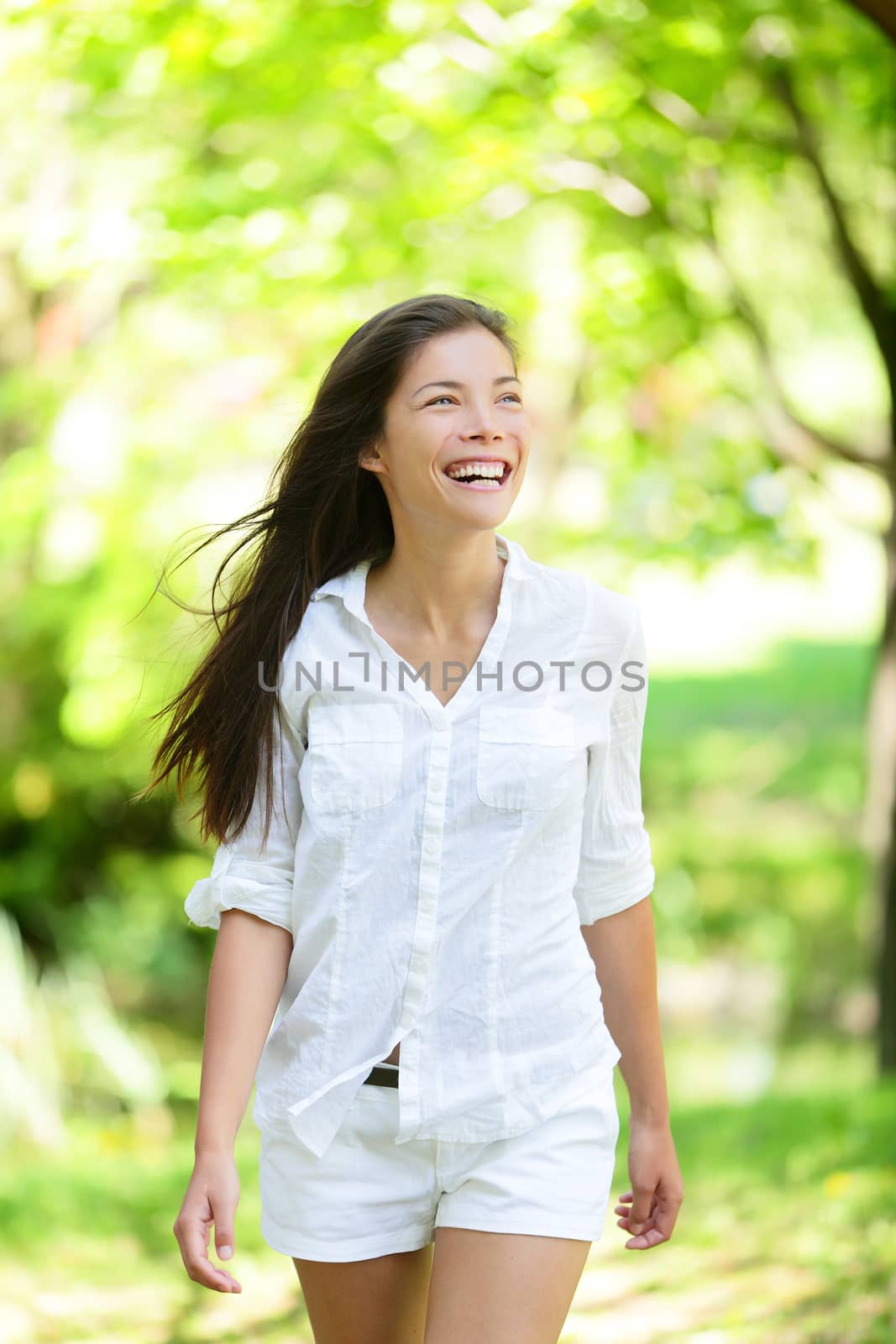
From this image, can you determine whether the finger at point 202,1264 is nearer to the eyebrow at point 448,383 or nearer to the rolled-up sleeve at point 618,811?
the rolled-up sleeve at point 618,811

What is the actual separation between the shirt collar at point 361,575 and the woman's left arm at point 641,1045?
0.47 m

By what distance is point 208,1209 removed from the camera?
67.2 inches

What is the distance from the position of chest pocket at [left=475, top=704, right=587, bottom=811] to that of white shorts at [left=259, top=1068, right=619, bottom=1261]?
0.37 m

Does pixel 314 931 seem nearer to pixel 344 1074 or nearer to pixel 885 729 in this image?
pixel 344 1074

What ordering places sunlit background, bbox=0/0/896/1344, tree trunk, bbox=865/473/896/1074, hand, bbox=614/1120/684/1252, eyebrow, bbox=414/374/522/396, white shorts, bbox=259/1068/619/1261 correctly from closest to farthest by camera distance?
white shorts, bbox=259/1068/619/1261 → eyebrow, bbox=414/374/522/396 → hand, bbox=614/1120/684/1252 → sunlit background, bbox=0/0/896/1344 → tree trunk, bbox=865/473/896/1074

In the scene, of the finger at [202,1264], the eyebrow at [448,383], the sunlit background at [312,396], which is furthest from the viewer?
the sunlit background at [312,396]

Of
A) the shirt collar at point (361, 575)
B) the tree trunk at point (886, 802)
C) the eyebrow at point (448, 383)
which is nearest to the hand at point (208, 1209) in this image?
the shirt collar at point (361, 575)

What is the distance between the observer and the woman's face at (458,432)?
181cm

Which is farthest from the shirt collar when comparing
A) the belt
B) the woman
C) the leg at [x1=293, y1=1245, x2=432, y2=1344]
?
the leg at [x1=293, y1=1245, x2=432, y2=1344]

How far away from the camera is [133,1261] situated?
3734 millimetres

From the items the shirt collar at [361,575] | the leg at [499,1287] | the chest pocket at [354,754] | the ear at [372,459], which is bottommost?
the leg at [499,1287]

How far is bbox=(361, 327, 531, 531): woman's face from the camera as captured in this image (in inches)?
71.2

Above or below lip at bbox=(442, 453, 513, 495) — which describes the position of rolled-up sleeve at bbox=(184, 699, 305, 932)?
below

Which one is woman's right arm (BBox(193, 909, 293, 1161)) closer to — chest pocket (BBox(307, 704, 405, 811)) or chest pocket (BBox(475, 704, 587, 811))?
chest pocket (BBox(307, 704, 405, 811))
